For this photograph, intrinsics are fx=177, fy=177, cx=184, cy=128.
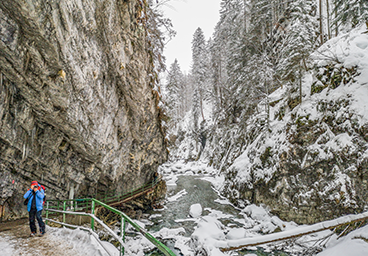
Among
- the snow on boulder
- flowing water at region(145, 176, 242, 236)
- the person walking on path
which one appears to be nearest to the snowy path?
the person walking on path

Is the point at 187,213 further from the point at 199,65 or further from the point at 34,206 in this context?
the point at 199,65

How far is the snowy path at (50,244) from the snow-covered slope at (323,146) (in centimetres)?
1049

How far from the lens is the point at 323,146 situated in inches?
391

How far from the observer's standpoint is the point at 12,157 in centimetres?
739

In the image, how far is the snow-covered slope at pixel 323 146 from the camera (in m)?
8.51

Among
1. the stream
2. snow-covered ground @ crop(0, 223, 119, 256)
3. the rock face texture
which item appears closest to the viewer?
snow-covered ground @ crop(0, 223, 119, 256)

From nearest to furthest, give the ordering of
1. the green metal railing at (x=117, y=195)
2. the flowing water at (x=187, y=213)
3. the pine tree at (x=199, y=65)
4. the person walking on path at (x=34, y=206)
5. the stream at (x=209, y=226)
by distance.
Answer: the person walking on path at (x=34, y=206), the stream at (x=209, y=226), the flowing water at (x=187, y=213), the green metal railing at (x=117, y=195), the pine tree at (x=199, y=65)

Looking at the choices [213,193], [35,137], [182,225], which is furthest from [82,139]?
[213,193]

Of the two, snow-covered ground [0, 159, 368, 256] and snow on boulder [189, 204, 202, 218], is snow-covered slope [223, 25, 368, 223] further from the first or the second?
snow on boulder [189, 204, 202, 218]

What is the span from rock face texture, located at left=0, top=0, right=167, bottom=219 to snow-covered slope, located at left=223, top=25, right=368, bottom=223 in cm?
1025

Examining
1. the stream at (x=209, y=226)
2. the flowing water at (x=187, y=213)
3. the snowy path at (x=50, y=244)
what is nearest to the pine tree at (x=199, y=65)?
the flowing water at (x=187, y=213)

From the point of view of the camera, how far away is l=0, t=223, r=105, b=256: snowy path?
412cm

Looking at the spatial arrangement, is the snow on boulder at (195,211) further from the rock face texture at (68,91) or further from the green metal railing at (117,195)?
the rock face texture at (68,91)

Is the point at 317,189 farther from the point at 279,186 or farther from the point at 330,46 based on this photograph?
the point at 330,46
